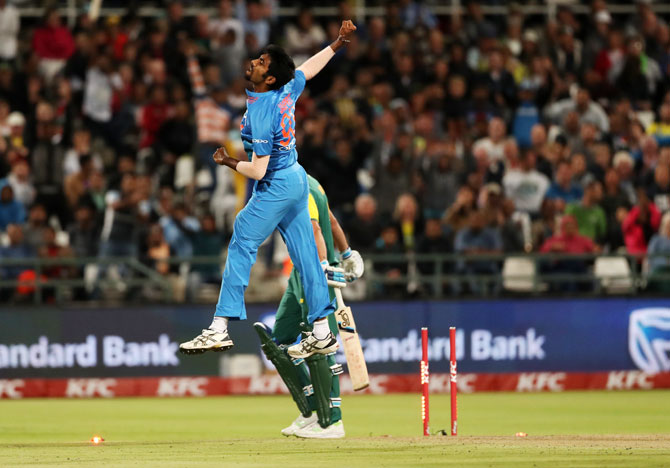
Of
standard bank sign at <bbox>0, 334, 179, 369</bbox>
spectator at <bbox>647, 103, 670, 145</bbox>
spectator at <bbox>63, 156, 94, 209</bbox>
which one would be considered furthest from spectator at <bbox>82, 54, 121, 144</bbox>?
spectator at <bbox>647, 103, 670, 145</bbox>

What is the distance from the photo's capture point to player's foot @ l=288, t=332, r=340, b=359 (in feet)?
35.8

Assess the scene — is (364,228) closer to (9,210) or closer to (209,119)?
(209,119)

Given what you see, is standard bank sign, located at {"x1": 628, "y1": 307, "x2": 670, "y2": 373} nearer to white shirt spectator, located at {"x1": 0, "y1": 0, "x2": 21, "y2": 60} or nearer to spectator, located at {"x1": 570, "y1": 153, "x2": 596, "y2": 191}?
spectator, located at {"x1": 570, "y1": 153, "x2": 596, "y2": 191}

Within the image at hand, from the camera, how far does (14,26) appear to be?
858 inches

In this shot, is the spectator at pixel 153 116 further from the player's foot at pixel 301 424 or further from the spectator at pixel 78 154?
the player's foot at pixel 301 424

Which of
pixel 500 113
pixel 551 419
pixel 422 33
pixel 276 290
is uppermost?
pixel 422 33

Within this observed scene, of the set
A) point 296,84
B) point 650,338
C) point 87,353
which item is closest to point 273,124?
point 296,84

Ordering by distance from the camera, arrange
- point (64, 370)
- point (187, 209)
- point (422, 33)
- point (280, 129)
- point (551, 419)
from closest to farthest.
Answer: point (280, 129) < point (551, 419) < point (64, 370) < point (187, 209) < point (422, 33)

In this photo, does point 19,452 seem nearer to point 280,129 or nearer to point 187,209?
point 280,129

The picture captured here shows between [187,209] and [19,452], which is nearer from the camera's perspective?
[19,452]

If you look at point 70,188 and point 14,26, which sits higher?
point 14,26

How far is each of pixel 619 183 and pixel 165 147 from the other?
705cm

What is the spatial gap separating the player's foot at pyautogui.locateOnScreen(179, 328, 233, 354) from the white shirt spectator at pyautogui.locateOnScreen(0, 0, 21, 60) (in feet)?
41.7

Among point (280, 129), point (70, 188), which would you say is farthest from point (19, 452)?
point (70, 188)
